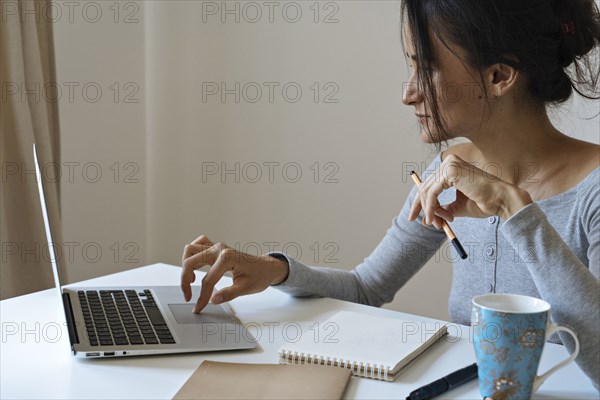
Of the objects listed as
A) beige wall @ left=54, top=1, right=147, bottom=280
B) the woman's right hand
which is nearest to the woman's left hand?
the woman's right hand

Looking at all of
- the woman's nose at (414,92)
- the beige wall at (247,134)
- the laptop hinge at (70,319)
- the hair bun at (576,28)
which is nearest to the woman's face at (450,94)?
the woman's nose at (414,92)

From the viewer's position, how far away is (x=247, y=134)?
2.63 metres

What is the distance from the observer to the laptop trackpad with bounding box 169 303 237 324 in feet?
3.46

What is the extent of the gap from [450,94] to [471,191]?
28 centimetres

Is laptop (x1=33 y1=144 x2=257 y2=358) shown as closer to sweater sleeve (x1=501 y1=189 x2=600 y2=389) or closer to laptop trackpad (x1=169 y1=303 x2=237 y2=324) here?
laptop trackpad (x1=169 y1=303 x2=237 y2=324)

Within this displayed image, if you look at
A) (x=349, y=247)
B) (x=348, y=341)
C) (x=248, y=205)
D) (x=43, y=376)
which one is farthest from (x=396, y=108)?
(x=43, y=376)

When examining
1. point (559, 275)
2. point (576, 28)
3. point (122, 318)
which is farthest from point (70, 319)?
point (576, 28)

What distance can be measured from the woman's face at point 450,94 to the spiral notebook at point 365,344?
38cm

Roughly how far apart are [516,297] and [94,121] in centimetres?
204

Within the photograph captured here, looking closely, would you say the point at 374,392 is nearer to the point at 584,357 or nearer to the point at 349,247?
the point at 584,357

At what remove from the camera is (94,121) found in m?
2.60

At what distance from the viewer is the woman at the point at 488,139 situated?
1.15m

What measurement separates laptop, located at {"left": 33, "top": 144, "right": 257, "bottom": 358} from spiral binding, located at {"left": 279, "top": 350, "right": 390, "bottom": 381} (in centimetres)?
7

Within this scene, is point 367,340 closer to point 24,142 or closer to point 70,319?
point 70,319
